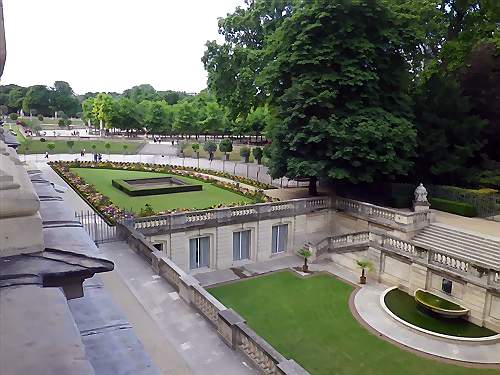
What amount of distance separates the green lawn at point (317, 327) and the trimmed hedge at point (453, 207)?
11237 millimetres

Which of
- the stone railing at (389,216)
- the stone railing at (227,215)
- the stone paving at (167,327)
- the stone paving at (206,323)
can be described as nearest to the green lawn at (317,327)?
the stone paving at (206,323)

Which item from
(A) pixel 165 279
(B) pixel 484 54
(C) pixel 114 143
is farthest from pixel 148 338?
(C) pixel 114 143

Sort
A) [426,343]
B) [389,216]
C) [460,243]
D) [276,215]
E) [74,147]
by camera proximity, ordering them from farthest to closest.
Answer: [74,147]
[276,215]
[389,216]
[460,243]
[426,343]

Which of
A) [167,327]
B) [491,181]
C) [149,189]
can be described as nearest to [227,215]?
[149,189]

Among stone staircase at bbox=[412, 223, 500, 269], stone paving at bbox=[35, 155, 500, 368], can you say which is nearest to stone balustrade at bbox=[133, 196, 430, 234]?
stone staircase at bbox=[412, 223, 500, 269]

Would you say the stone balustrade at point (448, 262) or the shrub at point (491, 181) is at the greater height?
the shrub at point (491, 181)

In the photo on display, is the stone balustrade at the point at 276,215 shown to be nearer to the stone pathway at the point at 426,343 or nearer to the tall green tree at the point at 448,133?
the stone pathway at the point at 426,343

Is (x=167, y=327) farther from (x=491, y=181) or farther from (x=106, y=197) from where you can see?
(x=491, y=181)

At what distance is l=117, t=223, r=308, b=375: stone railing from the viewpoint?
10250 millimetres

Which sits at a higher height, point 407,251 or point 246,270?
point 407,251

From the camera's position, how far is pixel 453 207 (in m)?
28.7

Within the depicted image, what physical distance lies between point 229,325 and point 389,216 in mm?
16165

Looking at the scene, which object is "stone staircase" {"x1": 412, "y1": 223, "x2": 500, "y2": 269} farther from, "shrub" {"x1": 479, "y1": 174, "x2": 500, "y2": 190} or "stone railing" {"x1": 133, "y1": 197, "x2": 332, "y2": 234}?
"shrub" {"x1": 479, "y1": 174, "x2": 500, "y2": 190}

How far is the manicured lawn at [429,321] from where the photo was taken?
1805cm
